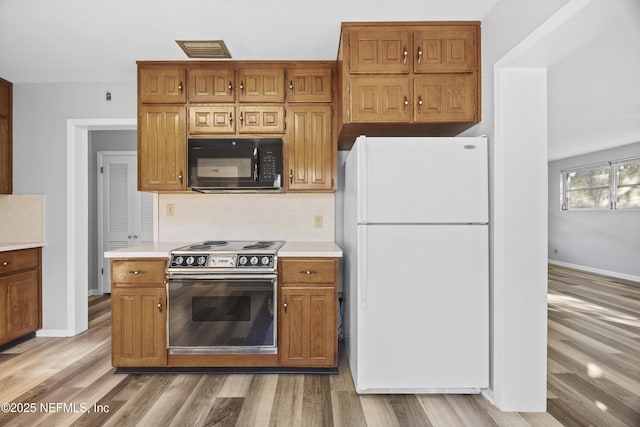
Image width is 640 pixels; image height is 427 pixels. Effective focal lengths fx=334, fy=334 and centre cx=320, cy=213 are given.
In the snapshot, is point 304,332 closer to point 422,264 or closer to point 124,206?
point 422,264

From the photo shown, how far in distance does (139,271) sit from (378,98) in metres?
2.11

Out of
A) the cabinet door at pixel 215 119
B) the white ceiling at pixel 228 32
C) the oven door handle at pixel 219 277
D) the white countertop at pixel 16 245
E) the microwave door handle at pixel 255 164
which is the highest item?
the white ceiling at pixel 228 32

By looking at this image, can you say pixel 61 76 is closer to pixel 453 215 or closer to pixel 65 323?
pixel 65 323

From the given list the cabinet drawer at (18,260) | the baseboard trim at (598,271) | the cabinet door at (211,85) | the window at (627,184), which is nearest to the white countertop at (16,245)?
the cabinet drawer at (18,260)

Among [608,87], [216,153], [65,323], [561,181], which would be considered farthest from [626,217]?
[65,323]

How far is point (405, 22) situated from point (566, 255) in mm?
7848

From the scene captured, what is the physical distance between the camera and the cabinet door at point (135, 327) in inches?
95.6

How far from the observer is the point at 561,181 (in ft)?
25.5

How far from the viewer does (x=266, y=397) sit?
84.7 inches

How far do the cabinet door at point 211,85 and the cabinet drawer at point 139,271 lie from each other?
53.8 inches

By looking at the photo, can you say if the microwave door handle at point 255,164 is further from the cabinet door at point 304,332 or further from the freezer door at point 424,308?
the freezer door at point 424,308

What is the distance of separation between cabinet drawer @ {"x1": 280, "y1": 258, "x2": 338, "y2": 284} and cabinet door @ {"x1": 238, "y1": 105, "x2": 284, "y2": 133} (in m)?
1.14

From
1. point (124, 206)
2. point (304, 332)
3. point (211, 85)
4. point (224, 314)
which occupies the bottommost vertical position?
point (304, 332)

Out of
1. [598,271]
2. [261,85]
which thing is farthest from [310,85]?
[598,271]
